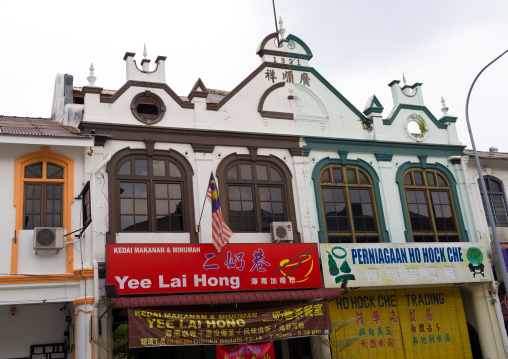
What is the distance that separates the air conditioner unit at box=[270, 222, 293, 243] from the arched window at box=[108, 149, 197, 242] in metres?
2.34

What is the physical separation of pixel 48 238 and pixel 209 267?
4.07 meters

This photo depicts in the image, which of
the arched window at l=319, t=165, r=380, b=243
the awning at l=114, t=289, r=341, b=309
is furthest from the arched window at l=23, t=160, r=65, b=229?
the arched window at l=319, t=165, r=380, b=243

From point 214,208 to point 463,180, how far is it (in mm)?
9830

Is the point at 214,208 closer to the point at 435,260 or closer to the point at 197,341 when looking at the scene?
the point at 197,341

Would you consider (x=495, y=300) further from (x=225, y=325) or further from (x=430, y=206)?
(x=225, y=325)

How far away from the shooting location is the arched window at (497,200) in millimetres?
20844

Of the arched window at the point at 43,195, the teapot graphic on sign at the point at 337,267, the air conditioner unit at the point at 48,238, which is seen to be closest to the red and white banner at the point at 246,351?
the teapot graphic on sign at the point at 337,267

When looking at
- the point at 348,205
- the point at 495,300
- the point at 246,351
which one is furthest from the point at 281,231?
the point at 495,300

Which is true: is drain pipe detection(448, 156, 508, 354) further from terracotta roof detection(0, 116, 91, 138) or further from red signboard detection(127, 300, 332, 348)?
terracotta roof detection(0, 116, 91, 138)

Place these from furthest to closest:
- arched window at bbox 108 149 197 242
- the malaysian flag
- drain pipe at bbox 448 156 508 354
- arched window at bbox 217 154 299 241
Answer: drain pipe at bbox 448 156 508 354 → arched window at bbox 217 154 299 241 → arched window at bbox 108 149 197 242 → the malaysian flag

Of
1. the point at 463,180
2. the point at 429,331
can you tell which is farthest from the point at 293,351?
the point at 463,180

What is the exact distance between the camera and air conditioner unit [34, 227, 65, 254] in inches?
537

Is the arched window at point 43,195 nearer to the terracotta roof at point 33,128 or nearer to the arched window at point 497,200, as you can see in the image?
the terracotta roof at point 33,128

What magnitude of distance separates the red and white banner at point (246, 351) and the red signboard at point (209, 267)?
1464 mm
